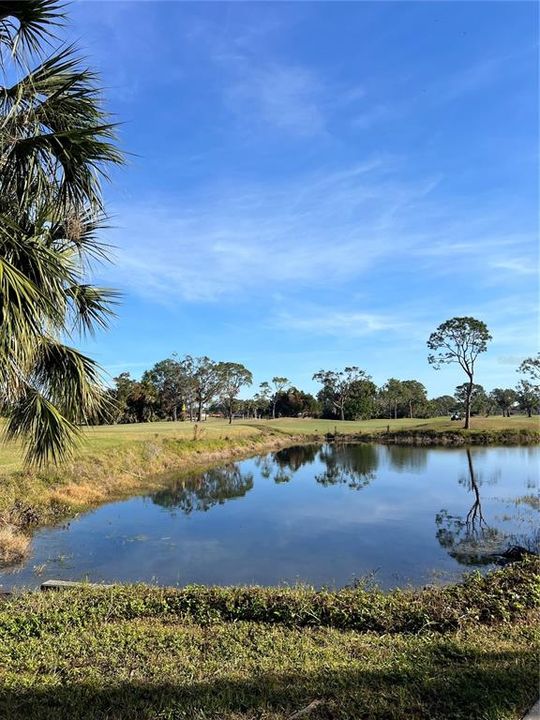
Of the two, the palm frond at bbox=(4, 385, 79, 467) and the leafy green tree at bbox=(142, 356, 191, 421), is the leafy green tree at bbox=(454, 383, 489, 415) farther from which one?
the palm frond at bbox=(4, 385, 79, 467)

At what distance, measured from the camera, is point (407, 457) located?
3678 cm

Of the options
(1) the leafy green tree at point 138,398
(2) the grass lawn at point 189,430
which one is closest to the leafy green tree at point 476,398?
(2) the grass lawn at point 189,430

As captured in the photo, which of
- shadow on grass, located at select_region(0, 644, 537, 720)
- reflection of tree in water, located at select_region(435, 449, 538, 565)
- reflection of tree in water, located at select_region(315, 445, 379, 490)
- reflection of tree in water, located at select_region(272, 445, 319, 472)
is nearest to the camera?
shadow on grass, located at select_region(0, 644, 537, 720)

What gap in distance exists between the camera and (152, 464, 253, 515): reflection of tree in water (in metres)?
19.5

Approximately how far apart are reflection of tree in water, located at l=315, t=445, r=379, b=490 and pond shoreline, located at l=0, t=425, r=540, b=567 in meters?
7.10

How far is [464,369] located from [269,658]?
170ft

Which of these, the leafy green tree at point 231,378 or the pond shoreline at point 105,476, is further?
the leafy green tree at point 231,378

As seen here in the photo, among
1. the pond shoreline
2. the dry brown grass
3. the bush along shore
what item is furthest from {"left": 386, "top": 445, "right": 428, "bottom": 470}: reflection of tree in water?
the dry brown grass

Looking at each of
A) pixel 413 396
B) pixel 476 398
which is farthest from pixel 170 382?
pixel 476 398

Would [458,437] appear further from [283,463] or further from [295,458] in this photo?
[283,463]

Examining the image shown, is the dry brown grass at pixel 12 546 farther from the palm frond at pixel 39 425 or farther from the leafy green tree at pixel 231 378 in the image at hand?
the leafy green tree at pixel 231 378

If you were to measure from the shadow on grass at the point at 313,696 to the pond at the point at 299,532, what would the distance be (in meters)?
5.52

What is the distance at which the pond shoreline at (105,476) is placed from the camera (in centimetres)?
1348

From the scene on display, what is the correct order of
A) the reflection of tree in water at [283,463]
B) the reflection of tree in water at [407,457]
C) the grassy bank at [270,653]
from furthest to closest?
the reflection of tree in water at [407,457]
the reflection of tree in water at [283,463]
the grassy bank at [270,653]
